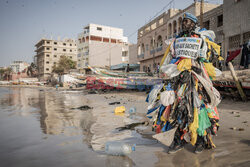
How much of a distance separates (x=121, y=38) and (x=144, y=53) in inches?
1336

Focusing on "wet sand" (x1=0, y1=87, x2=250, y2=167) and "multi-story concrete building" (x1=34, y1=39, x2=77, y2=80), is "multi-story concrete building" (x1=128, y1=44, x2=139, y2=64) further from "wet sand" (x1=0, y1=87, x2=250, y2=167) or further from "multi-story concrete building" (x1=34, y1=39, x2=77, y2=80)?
"multi-story concrete building" (x1=34, y1=39, x2=77, y2=80)

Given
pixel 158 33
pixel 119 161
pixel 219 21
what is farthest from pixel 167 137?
pixel 158 33

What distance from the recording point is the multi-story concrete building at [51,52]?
80250 millimetres

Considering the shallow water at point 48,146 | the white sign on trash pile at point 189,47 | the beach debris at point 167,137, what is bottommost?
the shallow water at point 48,146

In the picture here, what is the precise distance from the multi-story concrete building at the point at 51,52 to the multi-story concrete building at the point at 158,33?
56.1m

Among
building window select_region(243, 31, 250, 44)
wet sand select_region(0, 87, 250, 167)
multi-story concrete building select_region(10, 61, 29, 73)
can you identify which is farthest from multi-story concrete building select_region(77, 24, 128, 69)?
multi-story concrete building select_region(10, 61, 29, 73)

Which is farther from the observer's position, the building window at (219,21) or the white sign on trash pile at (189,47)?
the building window at (219,21)

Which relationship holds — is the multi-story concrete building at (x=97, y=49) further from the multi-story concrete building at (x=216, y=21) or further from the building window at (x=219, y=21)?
the building window at (x=219, y=21)

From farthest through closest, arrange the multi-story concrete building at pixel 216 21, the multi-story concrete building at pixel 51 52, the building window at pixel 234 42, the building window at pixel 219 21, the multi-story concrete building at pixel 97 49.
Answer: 1. the multi-story concrete building at pixel 51 52
2. the multi-story concrete building at pixel 97 49
3. the building window at pixel 219 21
4. the multi-story concrete building at pixel 216 21
5. the building window at pixel 234 42

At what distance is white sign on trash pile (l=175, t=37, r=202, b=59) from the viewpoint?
2.99m

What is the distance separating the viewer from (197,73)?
2.98 metres

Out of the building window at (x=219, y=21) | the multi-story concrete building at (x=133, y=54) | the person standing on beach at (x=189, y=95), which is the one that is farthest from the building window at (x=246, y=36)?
the multi-story concrete building at (x=133, y=54)

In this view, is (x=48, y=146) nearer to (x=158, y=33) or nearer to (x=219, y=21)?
(x=219, y=21)

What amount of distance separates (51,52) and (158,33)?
65815mm
